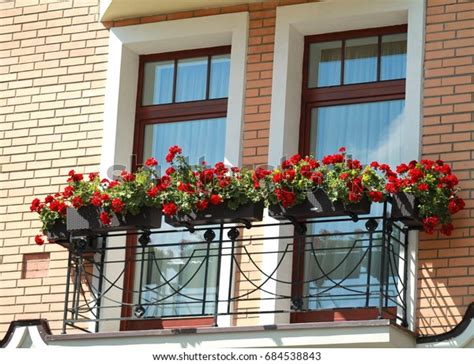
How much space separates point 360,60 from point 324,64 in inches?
13.4

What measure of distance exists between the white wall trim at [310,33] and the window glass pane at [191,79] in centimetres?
82

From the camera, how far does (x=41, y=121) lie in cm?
1304

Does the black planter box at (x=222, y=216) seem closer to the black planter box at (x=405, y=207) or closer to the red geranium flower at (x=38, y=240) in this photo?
the black planter box at (x=405, y=207)

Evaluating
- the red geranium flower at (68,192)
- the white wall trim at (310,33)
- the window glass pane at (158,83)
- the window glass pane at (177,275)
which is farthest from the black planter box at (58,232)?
the white wall trim at (310,33)

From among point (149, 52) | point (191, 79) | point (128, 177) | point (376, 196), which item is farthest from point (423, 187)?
point (149, 52)

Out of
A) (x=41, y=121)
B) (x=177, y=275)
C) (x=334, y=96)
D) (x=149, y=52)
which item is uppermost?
(x=149, y=52)

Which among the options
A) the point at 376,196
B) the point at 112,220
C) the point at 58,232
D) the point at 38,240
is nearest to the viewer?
the point at 376,196

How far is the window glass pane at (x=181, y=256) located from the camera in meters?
12.1

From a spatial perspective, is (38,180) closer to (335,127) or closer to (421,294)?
(335,127)

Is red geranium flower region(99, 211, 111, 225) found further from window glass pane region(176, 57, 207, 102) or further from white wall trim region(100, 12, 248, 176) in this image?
window glass pane region(176, 57, 207, 102)

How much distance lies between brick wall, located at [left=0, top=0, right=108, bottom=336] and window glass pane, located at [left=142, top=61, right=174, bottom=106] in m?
0.40

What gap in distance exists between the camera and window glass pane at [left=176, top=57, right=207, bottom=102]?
1288 cm

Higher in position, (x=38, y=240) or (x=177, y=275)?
(x=38, y=240)

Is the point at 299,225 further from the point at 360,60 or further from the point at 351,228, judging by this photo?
the point at 360,60
